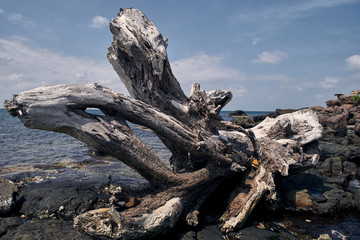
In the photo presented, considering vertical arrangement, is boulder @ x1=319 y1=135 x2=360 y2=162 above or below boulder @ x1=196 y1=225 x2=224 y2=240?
above

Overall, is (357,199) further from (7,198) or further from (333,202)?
(7,198)

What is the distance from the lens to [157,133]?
551cm

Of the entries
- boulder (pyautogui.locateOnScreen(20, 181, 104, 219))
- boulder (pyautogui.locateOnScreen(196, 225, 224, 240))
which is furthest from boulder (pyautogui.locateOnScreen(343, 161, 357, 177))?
boulder (pyautogui.locateOnScreen(20, 181, 104, 219))

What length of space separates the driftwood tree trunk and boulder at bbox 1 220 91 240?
0.79 meters

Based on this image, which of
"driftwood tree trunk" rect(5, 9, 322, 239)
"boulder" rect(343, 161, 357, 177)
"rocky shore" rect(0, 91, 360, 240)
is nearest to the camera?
"driftwood tree trunk" rect(5, 9, 322, 239)

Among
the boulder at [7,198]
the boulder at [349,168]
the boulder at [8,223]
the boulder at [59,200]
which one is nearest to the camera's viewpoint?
the boulder at [8,223]

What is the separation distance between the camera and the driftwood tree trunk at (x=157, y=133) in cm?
403

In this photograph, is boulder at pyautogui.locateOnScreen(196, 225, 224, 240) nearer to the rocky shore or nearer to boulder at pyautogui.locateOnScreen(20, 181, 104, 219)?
the rocky shore

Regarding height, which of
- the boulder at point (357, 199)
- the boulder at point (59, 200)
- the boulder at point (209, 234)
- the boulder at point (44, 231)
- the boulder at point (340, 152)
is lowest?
the boulder at point (209, 234)

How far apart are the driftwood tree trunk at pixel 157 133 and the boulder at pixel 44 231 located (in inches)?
31.1

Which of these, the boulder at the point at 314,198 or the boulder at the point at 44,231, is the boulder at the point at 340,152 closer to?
the boulder at the point at 314,198

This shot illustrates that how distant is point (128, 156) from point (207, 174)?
2075 millimetres

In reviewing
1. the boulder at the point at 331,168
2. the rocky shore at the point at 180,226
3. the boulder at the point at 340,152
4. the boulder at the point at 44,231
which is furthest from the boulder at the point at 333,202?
the boulder at the point at 44,231

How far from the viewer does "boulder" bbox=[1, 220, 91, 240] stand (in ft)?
13.8
